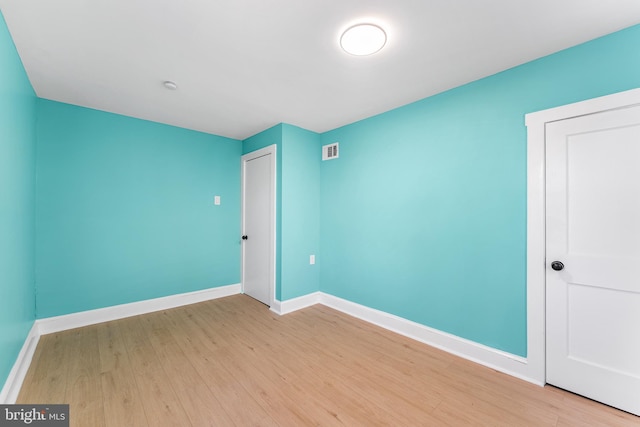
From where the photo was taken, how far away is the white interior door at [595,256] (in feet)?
5.31

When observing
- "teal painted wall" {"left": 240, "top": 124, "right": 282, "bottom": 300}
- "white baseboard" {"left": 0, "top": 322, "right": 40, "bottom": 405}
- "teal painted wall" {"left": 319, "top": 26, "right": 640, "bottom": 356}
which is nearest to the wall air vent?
"teal painted wall" {"left": 319, "top": 26, "right": 640, "bottom": 356}

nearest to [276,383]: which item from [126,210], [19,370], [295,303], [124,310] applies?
Result: [295,303]

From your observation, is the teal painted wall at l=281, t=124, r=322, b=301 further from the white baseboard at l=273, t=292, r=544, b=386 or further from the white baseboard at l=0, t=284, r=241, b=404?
the white baseboard at l=0, t=284, r=241, b=404

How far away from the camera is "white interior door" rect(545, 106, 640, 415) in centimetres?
162

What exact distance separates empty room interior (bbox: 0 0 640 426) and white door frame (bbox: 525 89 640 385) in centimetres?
2

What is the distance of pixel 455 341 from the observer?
2.33 meters

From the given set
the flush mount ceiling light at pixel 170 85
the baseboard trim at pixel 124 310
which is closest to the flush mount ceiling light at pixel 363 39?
the flush mount ceiling light at pixel 170 85

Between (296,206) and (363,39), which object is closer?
(363,39)

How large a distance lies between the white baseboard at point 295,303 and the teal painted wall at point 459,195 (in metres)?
0.55

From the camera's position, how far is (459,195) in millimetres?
2354

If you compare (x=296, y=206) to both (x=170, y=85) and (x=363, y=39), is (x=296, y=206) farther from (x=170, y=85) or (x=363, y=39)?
(x=363, y=39)

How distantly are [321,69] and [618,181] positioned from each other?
2292 millimetres

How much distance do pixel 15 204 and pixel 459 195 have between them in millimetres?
3726

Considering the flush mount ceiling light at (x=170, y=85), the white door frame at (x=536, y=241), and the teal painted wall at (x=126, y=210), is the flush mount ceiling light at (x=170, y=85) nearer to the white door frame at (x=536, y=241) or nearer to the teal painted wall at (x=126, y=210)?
the teal painted wall at (x=126, y=210)
